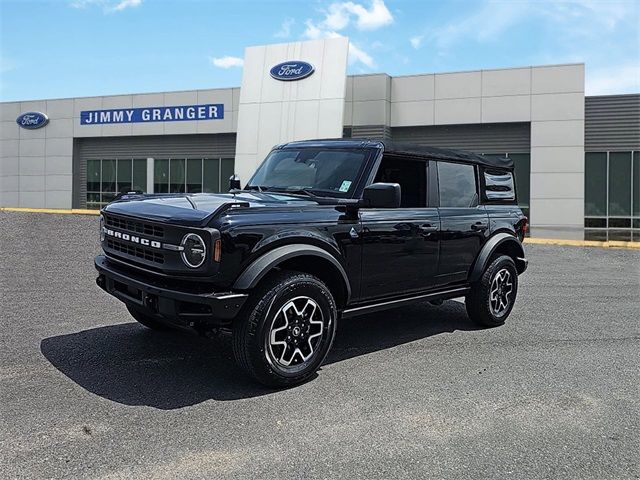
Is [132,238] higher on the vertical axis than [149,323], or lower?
higher

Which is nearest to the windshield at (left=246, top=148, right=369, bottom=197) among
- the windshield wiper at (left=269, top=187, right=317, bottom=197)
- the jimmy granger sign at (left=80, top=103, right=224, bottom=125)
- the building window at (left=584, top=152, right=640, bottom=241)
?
the windshield wiper at (left=269, top=187, right=317, bottom=197)

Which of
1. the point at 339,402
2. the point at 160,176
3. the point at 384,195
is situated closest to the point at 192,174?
the point at 160,176

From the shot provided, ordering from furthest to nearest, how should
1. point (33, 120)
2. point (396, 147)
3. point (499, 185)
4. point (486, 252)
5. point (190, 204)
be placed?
1. point (33, 120)
2. point (499, 185)
3. point (486, 252)
4. point (396, 147)
5. point (190, 204)

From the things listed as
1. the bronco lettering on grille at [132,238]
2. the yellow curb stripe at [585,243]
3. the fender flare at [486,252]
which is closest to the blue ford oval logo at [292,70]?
the yellow curb stripe at [585,243]

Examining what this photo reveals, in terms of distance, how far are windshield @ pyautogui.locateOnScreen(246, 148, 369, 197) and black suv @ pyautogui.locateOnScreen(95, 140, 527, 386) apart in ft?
0.05

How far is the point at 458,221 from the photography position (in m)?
5.98

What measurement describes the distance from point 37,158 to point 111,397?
30.3m

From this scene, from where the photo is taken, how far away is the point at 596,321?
275 inches

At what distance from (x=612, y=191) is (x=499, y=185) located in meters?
17.5

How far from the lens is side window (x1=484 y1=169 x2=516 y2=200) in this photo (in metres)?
6.76

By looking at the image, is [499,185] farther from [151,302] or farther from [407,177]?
[151,302]

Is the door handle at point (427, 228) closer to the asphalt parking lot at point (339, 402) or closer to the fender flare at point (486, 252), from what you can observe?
the fender flare at point (486, 252)

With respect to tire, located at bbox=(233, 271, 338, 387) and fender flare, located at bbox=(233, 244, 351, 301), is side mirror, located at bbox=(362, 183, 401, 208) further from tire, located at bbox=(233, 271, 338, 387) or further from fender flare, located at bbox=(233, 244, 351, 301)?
tire, located at bbox=(233, 271, 338, 387)

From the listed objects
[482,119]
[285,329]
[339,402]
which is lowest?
[339,402]
